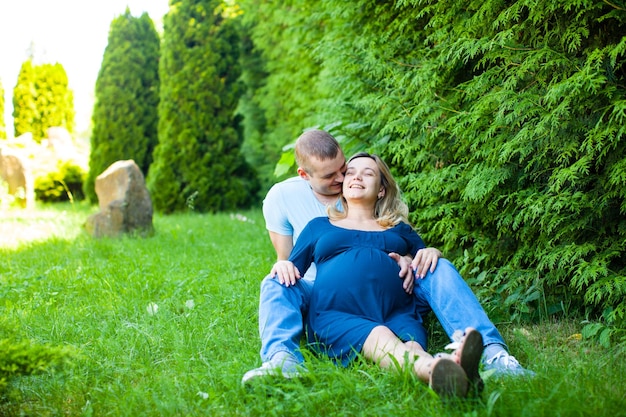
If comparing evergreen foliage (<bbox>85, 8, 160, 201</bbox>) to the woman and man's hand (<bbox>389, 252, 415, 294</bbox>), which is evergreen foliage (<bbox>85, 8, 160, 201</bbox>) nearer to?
the woman

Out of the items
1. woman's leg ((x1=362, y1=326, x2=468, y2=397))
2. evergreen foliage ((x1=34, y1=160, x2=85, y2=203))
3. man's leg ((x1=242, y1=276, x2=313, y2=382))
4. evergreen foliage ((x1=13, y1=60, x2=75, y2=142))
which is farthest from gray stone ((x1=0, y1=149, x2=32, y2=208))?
woman's leg ((x1=362, y1=326, x2=468, y2=397))

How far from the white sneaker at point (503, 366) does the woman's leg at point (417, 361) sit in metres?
0.27

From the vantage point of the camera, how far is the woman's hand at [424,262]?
9.20 ft

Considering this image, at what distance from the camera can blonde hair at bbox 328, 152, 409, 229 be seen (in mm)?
3043

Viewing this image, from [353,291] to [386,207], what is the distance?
0.56m

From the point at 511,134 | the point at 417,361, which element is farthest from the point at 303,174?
the point at 417,361

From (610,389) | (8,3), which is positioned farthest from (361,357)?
(8,3)

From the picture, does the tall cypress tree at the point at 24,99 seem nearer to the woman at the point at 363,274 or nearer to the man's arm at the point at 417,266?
the woman at the point at 363,274

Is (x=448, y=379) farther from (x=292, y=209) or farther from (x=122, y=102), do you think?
(x=122, y=102)

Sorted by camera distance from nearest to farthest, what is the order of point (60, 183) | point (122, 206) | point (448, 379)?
point (448, 379)
point (122, 206)
point (60, 183)

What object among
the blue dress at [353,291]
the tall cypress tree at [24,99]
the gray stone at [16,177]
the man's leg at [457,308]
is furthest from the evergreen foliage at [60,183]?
the man's leg at [457,308]

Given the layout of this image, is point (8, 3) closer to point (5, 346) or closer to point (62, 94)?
point (62, 94)

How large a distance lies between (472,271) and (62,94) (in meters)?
15.6

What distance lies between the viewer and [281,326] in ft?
8.60
